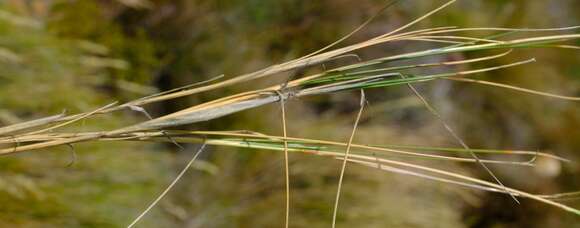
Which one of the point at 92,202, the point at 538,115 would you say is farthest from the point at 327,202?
the point at 538,115

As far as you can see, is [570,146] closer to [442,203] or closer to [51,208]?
[442,203]

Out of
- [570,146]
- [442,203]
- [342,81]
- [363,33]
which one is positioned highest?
[363,33]

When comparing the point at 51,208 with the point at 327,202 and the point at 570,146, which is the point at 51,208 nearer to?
the point at 327,202

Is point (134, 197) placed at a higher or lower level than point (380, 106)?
lower

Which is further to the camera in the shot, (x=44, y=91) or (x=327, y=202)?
(x=327, y=202)

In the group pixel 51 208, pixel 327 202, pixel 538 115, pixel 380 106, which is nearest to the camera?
pixel 51 208

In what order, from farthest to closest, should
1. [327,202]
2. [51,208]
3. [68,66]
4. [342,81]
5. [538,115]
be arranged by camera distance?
[538,115]
[327,202]
[68,66]
[51,208]
[342,81]
